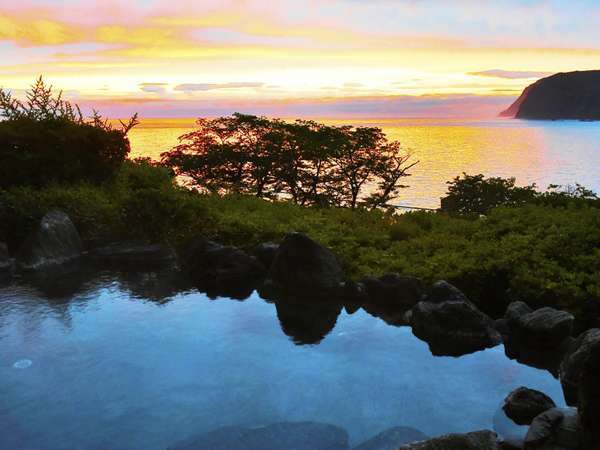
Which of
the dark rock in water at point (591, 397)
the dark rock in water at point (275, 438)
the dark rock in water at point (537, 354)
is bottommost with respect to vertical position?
the dark rock in water at point (537, 354)

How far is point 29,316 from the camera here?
902 centimetres

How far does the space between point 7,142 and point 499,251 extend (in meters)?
13.7

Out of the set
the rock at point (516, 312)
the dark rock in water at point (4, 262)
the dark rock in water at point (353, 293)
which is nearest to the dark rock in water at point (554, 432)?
the rock at point (516, 312)

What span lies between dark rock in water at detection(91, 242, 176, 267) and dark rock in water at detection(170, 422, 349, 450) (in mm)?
7686

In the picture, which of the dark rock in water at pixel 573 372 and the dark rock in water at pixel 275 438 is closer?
the dark rock in water at pixel 275 438

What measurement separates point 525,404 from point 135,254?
956 centimetres

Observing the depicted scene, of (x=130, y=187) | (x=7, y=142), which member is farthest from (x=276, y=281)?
(x=7, y=142)

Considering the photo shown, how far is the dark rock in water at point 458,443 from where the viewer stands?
492cm

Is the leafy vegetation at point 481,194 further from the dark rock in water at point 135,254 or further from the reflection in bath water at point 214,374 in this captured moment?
the reflection in bath water at point 214,374

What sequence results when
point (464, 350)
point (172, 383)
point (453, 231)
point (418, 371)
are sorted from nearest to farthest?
point (172, 383) → point (418, 371) → point (464, 350) → point (453, 231)

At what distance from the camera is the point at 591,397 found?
4781 mm

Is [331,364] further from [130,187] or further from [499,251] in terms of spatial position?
[130,187]

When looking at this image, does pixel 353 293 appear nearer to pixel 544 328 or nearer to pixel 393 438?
pixel 544 328

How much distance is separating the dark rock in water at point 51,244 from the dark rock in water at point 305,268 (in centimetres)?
527
